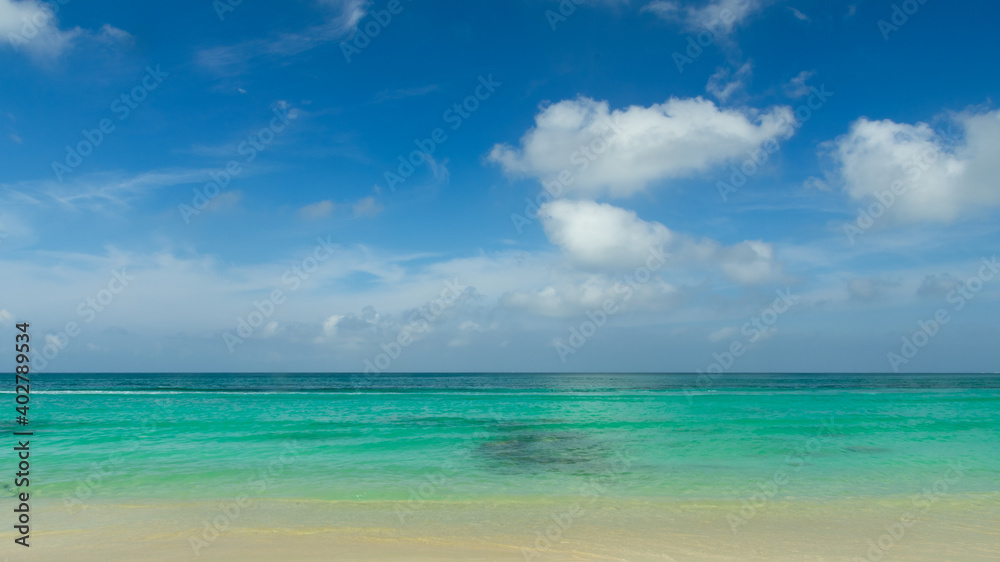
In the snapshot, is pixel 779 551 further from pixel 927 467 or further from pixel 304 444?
pixel 304 444

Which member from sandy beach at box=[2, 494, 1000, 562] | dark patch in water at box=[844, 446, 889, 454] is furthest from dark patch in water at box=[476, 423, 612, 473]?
dark patch in water at box=[844, 446, 889, 454]

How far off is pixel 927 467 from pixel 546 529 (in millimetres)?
11140

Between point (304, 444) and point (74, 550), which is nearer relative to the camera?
point (74, 550)

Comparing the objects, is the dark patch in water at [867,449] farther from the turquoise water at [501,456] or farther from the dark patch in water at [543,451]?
the dark patch in water at [543,451]

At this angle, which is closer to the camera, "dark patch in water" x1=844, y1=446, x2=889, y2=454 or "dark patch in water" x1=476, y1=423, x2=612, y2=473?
"dark patch in water" x1=476, y1=423, x2=612, y2=473

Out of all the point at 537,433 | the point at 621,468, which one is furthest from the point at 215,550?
the point at 537,433

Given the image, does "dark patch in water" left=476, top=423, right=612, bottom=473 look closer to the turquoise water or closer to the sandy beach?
the turquoise water

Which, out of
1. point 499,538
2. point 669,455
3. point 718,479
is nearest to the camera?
point 499,538

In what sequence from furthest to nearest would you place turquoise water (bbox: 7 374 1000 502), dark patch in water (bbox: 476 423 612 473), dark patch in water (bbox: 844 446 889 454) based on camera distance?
dark patch in water (bbox: 844 446 889 454)
dark patch in water (bbox: 476 423 612 473)
turquoise water (bbox: 7 374 1000 502)

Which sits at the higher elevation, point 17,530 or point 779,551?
point 779,551

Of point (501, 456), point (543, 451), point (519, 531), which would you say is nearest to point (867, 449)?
point (543, 451)

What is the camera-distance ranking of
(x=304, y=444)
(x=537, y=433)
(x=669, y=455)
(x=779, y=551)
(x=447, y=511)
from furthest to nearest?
(x=537, y=433), (x=304, y=444), (x=669, y=455), (x=447, y=511), (x=779, y=551)

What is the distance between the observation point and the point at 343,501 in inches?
413

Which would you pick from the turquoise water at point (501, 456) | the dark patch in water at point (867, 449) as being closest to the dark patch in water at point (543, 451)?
the turquoise water at point (501, 456)
